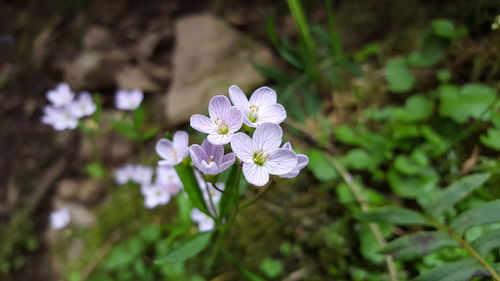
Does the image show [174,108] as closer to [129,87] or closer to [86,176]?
[129,87]

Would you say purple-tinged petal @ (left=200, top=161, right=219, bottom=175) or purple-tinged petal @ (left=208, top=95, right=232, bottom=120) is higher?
purple-tinged petal @ (left=208, top=95, right=232, bottom=120)

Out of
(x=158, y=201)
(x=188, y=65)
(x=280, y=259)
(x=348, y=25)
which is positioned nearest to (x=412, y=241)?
(x=280, y=259)

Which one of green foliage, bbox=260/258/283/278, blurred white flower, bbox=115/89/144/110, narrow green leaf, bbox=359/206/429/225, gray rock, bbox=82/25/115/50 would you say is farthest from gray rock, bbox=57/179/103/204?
narrow green leaf, bbox=359/206/429/225

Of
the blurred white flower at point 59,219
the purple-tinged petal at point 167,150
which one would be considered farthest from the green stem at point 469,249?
the blurred white flower at point 59,219

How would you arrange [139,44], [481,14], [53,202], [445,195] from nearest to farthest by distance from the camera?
[445,195], [481,14], [53,202], [139,44]

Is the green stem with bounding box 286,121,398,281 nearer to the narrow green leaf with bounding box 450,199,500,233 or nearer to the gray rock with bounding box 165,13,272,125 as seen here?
the narrow green leaf with bounding box 450,199,500,233

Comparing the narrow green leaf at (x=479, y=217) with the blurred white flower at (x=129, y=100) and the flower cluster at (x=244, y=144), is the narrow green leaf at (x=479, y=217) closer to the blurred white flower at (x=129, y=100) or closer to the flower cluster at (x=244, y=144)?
the flower cluster at (x=244, y=144)

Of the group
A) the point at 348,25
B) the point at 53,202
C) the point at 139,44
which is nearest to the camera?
the point at 348,25
